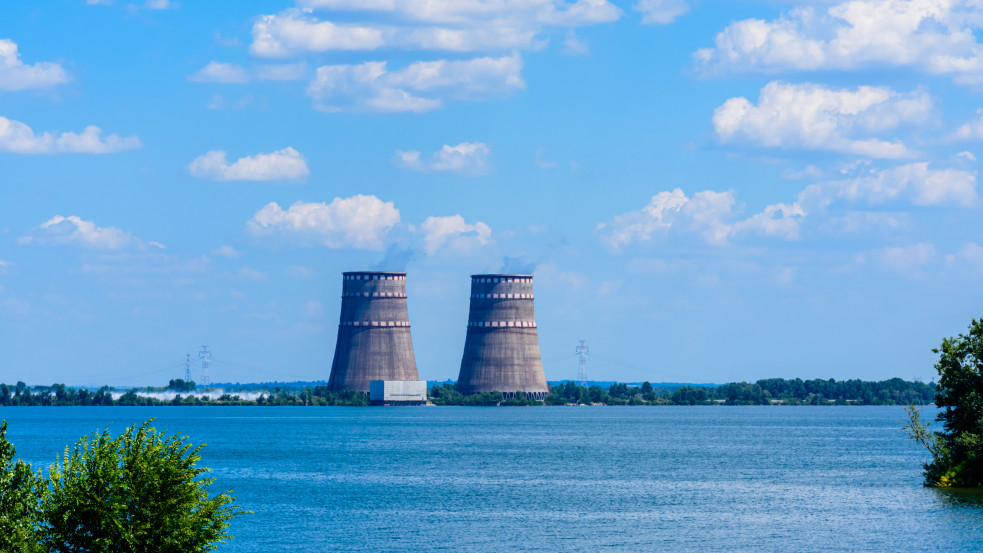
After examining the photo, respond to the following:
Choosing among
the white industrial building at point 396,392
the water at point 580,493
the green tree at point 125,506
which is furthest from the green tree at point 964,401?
the white industrial building at point 396,392

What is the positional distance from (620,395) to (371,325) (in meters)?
65.8

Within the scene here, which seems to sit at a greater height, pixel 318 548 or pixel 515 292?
pixel 515 292

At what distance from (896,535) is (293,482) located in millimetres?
23899

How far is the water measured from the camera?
33.0 meters

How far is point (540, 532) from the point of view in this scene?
34.2 meters

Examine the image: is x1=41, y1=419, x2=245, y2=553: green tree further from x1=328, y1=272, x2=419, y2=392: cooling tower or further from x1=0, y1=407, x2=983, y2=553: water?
x1=328, y1=272, x2=419, y2=392: cooling tower

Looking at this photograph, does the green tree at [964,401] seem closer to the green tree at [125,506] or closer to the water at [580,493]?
the water at [580,493]

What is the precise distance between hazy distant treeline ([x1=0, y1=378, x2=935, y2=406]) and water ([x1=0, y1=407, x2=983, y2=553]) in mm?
72744

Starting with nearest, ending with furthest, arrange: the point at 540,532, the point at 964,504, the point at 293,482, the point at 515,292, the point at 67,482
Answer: the point at 67,482 → the point at 540,532 → the point at 964,504 → the point at 293,482 → the point at 515,292

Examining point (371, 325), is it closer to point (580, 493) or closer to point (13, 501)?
point (580, 493)

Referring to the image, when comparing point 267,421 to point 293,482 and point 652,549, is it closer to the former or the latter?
point 293,482

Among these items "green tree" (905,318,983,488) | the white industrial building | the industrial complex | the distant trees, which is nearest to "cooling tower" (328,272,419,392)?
the industrial complex

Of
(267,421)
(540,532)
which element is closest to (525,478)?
(540,532)

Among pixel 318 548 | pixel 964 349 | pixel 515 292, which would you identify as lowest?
pixel 318 548
